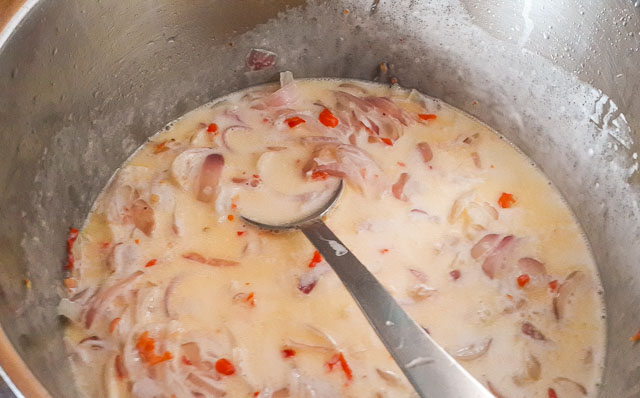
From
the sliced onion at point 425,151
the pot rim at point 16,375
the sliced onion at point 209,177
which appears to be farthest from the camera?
the sliced onion at point 425,151

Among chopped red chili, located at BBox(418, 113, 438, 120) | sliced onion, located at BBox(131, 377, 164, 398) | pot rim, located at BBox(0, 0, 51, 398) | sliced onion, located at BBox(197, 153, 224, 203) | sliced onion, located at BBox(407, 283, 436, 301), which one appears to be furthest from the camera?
chopped red chili, located at BBox(418, 113, 438, 120)

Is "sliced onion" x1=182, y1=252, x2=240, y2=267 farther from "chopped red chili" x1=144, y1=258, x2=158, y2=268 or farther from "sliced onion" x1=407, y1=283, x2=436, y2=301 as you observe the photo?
"sliced onion" x1=407, y1=283, x2=436, y2=301

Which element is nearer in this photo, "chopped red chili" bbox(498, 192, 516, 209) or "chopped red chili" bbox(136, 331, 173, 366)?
"chopped red chili" bbox(136, 331, 173, 366)

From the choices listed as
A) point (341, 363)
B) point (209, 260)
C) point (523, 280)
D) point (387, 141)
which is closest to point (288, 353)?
point (341, 363)

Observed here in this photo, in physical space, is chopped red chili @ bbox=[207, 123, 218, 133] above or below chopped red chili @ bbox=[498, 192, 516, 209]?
above

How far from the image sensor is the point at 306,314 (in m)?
1.73

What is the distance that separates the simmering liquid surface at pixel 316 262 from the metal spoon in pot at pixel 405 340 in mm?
197

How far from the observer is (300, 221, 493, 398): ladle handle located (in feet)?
4.15

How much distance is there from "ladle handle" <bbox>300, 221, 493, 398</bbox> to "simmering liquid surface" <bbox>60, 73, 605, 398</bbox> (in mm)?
219

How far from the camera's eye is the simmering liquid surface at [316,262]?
1655 mm

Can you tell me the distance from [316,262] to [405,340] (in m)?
0.50

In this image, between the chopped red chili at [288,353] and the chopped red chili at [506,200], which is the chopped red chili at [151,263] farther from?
the chopped red chili at [506,200]

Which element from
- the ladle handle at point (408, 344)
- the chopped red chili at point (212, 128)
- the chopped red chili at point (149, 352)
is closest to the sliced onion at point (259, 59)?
the chopped red chili at point (212, 128)

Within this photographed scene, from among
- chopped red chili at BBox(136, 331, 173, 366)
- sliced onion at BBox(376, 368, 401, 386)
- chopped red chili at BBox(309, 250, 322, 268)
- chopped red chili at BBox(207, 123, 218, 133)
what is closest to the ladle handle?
chopped red chili at BBox(309, 250, 322, 268)
